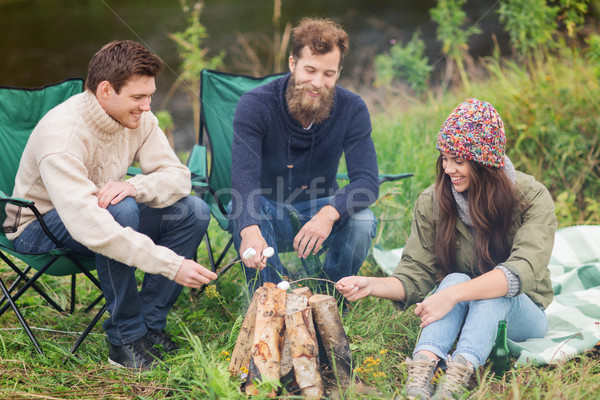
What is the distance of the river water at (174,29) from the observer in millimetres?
8555

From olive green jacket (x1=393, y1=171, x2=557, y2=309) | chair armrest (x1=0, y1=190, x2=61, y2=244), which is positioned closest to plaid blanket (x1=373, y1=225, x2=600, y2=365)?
olive green jacket (x1=393, y1=171, x2=557, y2=309)

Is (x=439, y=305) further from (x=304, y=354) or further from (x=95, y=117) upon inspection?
(x=95, y=117)

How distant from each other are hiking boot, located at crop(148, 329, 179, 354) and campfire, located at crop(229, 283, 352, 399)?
0.41m

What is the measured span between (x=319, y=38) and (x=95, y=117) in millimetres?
927

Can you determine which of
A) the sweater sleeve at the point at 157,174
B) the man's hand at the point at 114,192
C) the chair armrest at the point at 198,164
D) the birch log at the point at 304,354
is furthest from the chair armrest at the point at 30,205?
the birch log at the point at 304,354

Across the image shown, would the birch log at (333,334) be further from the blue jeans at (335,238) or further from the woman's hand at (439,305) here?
the blue jeans at (335,238)

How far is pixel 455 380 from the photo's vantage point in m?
1.80

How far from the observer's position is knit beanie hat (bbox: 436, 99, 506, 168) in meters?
1.90

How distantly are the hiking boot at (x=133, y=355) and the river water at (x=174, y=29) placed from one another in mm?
4977

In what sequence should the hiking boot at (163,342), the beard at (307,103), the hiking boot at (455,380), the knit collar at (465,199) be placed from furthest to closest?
the beard at (307,103), the hiking boot at (163,342), the knit collar at (465,199), the hiking boot at (455,380)

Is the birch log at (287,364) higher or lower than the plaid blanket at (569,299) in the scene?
lower

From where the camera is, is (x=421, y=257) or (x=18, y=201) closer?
(x=18, y=201)

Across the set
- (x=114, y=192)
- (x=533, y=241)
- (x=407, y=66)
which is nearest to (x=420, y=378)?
(x=533, y=241)

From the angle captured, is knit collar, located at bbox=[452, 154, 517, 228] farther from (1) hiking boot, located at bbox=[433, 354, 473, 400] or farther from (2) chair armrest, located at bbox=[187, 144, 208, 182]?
(2) chair armrest, located at bbox=[187, 144, 208, 182]
